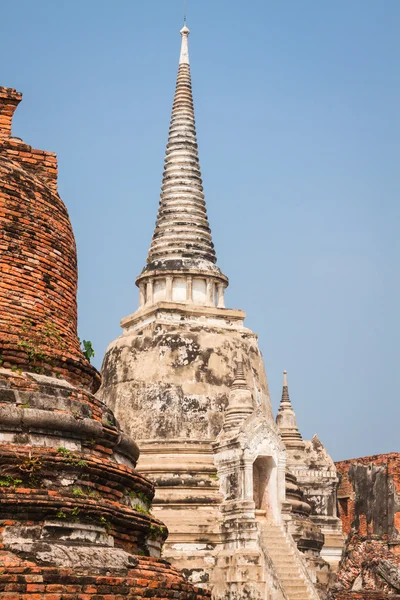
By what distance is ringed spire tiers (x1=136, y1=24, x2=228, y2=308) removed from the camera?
23.9 metres

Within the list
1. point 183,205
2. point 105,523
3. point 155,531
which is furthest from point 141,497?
point 183,205

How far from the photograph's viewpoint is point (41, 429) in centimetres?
971

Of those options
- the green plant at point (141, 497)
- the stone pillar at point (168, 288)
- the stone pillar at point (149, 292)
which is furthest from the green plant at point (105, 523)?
the stone pillar at point (149, 292)

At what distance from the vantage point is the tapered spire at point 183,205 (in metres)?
24.3

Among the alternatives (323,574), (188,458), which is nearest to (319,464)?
(323,574)

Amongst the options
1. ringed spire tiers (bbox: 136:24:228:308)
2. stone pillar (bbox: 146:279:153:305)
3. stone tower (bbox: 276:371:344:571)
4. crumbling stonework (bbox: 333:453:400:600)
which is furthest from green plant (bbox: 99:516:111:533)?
crumbling stonework (bbox: 333:453:400:600)

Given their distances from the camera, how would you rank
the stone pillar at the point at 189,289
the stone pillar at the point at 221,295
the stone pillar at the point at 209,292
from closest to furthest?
the stone pillar at the point at 189,289 < the stone pillar at the point at 209,292 < the stone pillar at the point at 221,295

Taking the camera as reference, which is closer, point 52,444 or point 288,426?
point 52,444

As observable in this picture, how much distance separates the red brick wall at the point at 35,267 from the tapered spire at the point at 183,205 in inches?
476

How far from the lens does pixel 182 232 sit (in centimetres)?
2477

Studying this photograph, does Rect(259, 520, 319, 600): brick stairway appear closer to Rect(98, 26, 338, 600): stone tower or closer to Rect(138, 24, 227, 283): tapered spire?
Rect(98, 26, 338, 600): stone tower

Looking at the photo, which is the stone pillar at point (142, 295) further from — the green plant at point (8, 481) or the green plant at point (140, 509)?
the green plant at point (8, 481)

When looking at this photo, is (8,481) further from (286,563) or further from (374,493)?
(374,493)

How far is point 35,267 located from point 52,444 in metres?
2.12
